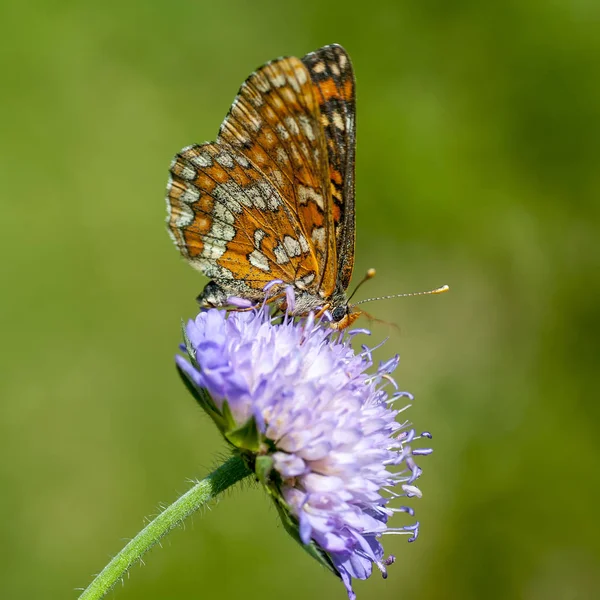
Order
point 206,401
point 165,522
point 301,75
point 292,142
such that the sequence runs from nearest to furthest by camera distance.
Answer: point 165,522, point 206,401, point 301,75, point 292,142

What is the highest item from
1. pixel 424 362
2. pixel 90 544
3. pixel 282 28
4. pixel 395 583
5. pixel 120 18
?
pixel 120 18

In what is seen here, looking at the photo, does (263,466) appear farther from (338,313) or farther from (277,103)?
(277,103)

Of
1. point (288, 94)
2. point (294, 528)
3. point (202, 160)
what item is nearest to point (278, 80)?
point (288, 94)

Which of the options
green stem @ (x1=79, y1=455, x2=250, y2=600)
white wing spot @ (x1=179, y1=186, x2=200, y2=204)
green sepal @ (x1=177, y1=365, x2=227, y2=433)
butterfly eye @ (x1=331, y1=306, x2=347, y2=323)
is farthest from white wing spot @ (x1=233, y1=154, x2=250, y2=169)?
green stem @ (x1=79, y1=455, x2=250, y2=600)

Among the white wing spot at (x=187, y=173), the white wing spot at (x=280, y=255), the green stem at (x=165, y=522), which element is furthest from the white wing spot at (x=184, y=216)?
the green stem at (x=165, y=522)

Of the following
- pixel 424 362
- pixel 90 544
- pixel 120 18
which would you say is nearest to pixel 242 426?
pixel 90 544

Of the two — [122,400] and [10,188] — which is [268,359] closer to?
[122,400]

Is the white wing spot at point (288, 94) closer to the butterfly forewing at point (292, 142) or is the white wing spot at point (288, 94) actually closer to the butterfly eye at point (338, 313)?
the butterfly forewing at point (292, 142)
